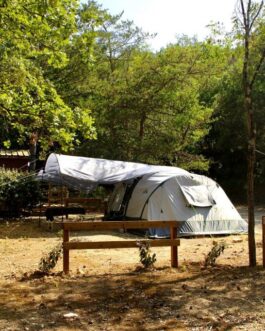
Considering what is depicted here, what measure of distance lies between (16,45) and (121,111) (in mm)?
12435

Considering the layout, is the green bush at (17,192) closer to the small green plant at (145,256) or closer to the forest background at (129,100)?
A: the forest background at (129,100)

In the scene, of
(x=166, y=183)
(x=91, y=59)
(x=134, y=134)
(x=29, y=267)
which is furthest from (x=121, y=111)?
(x=29, y=267)

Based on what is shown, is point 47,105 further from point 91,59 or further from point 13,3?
point 13,3

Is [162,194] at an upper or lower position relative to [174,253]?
upper

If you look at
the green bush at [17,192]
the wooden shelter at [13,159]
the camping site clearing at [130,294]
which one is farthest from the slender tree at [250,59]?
the wooden shelter at [13,159]

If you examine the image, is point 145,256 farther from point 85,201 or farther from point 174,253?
point 85,201

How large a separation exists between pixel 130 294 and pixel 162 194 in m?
7.37

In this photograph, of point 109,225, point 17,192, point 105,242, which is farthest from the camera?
point 17,192

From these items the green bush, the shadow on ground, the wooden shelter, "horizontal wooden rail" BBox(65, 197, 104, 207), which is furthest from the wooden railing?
the wooden shelter

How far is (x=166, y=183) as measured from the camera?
44.4 feet

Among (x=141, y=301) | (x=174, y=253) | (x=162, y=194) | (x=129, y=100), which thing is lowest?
(x=141, y=301)

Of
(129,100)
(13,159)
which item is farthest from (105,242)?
(13,159)

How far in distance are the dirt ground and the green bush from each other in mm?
6682

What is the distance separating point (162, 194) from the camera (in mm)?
13438
